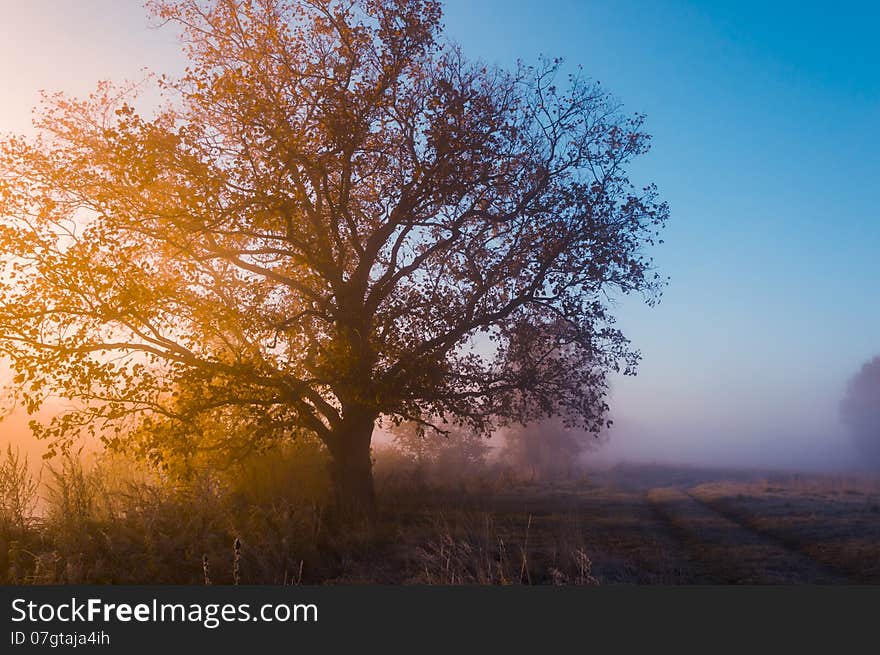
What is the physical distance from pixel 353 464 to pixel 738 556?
1055cm

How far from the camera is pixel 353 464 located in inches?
772

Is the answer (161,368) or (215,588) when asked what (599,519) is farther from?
(215,588)

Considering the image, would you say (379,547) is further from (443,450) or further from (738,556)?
(443,450)

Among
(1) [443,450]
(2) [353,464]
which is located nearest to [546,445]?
(1) [443,450]

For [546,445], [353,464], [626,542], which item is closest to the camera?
[626,542]

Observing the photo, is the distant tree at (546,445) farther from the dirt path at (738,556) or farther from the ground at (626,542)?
the dirt path at (738,556)

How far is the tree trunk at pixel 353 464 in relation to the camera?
1930 cm

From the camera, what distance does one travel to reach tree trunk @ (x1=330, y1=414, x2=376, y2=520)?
19.3 m

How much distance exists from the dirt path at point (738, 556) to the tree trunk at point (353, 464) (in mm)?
8567

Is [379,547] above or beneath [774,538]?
above

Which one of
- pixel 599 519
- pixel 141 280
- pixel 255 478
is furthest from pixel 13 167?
pixel 599 519

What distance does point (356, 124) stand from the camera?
17312mm

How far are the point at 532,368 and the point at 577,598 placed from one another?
1278cm

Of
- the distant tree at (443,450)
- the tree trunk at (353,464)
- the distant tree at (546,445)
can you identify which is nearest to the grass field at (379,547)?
the tree trunk at (353,464)
